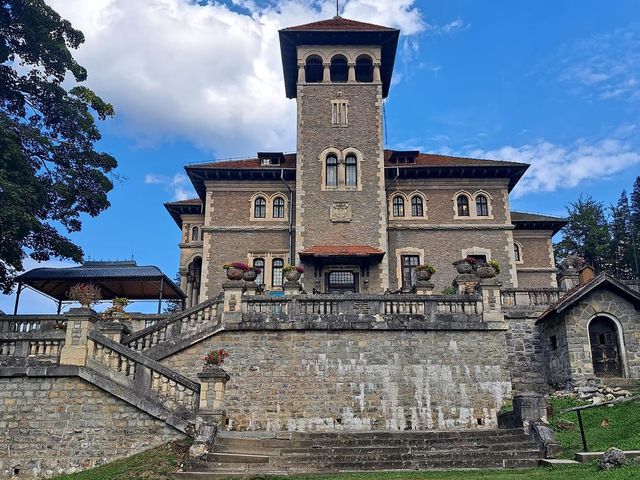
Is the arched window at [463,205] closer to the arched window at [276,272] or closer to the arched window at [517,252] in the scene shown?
the arched window at [517,252]

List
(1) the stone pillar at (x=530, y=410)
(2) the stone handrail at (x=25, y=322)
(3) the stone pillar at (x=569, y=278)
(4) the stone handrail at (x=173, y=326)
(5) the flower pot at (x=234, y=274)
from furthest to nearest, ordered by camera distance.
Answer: (3) the stone pillar at (x=569, y=278) → (5) the flower pot at (x=234, y=274) → (2) the stone handrail at (x=25, y=322) → (4) the stone handrail at (x=173, y=326) → (1) the stone pillar at (x=530, y=410)

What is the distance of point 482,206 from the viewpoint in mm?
30391

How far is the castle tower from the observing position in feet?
91.2

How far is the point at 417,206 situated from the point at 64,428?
21.8 m

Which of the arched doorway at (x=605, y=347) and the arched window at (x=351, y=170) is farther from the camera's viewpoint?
the arched window at (x=351, y=170)

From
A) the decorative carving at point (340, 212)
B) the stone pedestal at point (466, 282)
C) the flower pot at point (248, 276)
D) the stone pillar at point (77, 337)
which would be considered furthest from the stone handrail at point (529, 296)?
the stone pillar at point (77, 337)

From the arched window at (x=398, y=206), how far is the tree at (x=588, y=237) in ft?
68.3

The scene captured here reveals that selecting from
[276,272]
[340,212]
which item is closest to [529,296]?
[340,212]

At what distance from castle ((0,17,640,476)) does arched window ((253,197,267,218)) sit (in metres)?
0.06

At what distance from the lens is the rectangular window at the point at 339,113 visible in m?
30.4

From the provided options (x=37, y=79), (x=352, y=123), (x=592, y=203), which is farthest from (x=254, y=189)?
(x=592, y=203)

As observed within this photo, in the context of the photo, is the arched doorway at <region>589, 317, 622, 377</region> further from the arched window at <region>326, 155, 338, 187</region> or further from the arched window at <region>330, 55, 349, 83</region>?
the arched window at <region>330, 55, 349, 83</region>

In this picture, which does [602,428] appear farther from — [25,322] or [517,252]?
[517,252]

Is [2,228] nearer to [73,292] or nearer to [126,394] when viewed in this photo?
[73,292]
